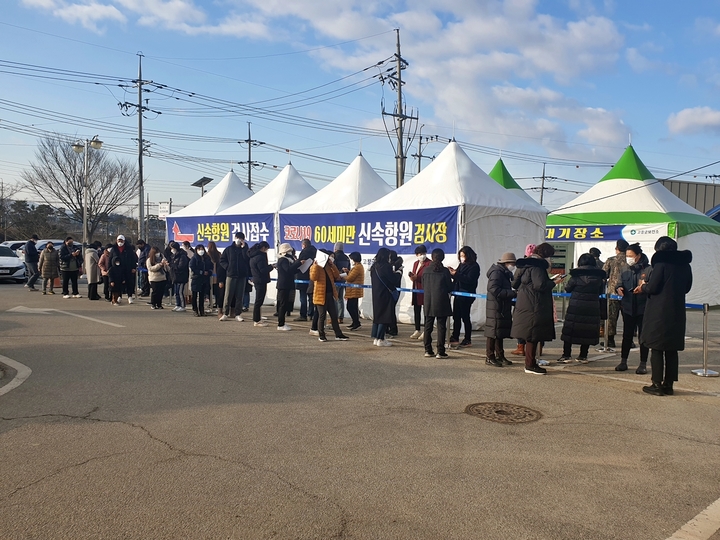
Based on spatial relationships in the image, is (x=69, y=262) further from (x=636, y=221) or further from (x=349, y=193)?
(x=636, y=221)

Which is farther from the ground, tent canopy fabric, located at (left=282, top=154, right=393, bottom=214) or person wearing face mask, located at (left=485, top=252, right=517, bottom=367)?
tent canopy fabric, located at (left=282, top=154, right=393, bottom=214)

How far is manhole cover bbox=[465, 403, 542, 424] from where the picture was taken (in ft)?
19.2

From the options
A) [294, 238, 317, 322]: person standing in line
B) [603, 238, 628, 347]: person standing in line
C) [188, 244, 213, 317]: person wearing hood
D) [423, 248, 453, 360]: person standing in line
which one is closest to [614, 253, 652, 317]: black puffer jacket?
[603, 238, 628, 347]: person standing in line

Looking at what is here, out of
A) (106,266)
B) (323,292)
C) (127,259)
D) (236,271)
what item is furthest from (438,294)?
(106,266)

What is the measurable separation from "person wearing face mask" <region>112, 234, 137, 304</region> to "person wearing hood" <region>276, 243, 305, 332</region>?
20.9 feet

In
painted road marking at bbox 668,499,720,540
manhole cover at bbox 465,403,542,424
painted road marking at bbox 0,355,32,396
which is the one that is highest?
Answer: manhole cover at bbox 465,403,542,424

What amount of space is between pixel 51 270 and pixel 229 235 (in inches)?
231

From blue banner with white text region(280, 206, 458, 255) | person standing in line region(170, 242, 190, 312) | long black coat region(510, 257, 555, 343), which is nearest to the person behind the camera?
long black coat region(510, 257, 555, 343)

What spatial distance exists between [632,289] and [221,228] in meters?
12.8

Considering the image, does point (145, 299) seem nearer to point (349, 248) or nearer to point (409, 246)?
point (349, 248)

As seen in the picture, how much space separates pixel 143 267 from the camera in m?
17.3

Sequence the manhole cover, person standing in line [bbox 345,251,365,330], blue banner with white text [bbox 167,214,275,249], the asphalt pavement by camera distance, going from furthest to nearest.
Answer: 1. blue banner with white text [bbox 167,214,275,249]
2. person standing in line [bbox 345,251,365,330]
3. the manhole cover
4. the asphalt pavement

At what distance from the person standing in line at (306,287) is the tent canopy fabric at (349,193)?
194 centimetres

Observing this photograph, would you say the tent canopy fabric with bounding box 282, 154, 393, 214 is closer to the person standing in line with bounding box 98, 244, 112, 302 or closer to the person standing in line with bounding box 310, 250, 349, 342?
the person standing in line with bounding box 310, 250, 349, 342
